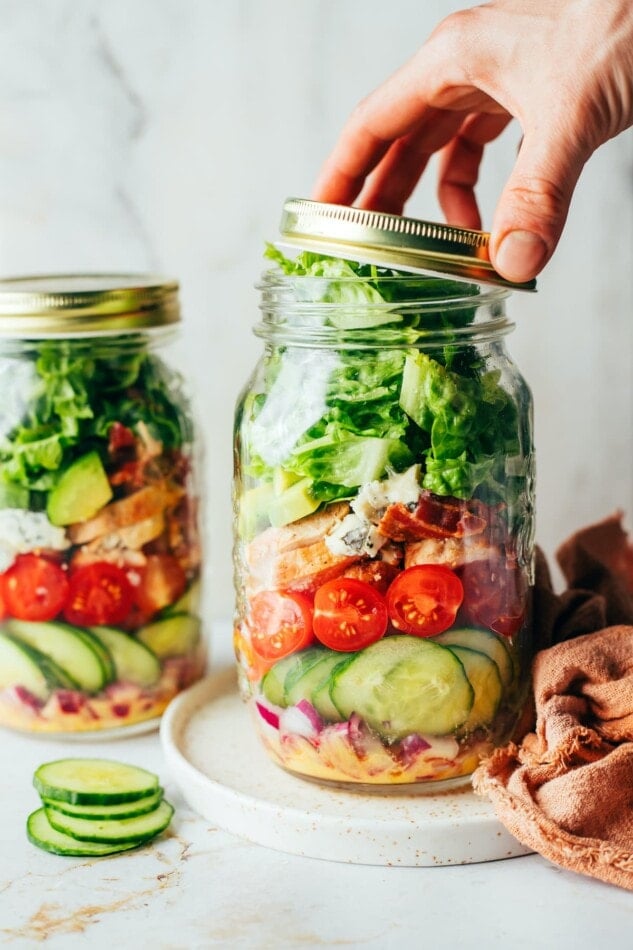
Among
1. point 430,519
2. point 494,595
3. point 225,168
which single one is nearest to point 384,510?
point 430,519

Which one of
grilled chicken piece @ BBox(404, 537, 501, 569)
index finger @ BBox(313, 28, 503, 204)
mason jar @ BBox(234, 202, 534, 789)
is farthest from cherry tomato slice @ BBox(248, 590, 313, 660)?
index finger @ BBox(313, 28, 503, 204)

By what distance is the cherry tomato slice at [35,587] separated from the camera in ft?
4.47

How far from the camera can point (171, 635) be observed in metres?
1.47

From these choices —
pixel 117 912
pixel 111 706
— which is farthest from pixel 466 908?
pixel 111 706

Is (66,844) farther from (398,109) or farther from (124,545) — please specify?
(398,109)

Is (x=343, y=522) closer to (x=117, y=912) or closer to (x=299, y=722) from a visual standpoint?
(x=299, y=722)

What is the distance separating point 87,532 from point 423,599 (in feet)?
1.44

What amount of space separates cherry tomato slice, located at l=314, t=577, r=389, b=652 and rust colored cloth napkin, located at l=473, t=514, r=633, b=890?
18 cm

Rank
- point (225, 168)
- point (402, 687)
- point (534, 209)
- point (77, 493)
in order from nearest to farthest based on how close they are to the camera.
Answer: point (534, 209)
point (402, 687)
point (77, 493)
point (225, 168)

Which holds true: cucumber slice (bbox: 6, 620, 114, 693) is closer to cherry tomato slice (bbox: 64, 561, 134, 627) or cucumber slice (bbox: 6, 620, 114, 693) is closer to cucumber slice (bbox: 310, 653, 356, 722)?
cherry tomato slice (bbox: 64, 561, 134, 627)

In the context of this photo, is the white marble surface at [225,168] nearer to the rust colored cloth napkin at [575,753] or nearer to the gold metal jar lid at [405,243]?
the rust colored cloth napkin at [575,753]

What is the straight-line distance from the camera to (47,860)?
3.80ft

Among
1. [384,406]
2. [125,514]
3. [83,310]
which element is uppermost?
[83,310]

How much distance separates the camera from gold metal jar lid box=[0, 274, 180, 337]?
1341mm
